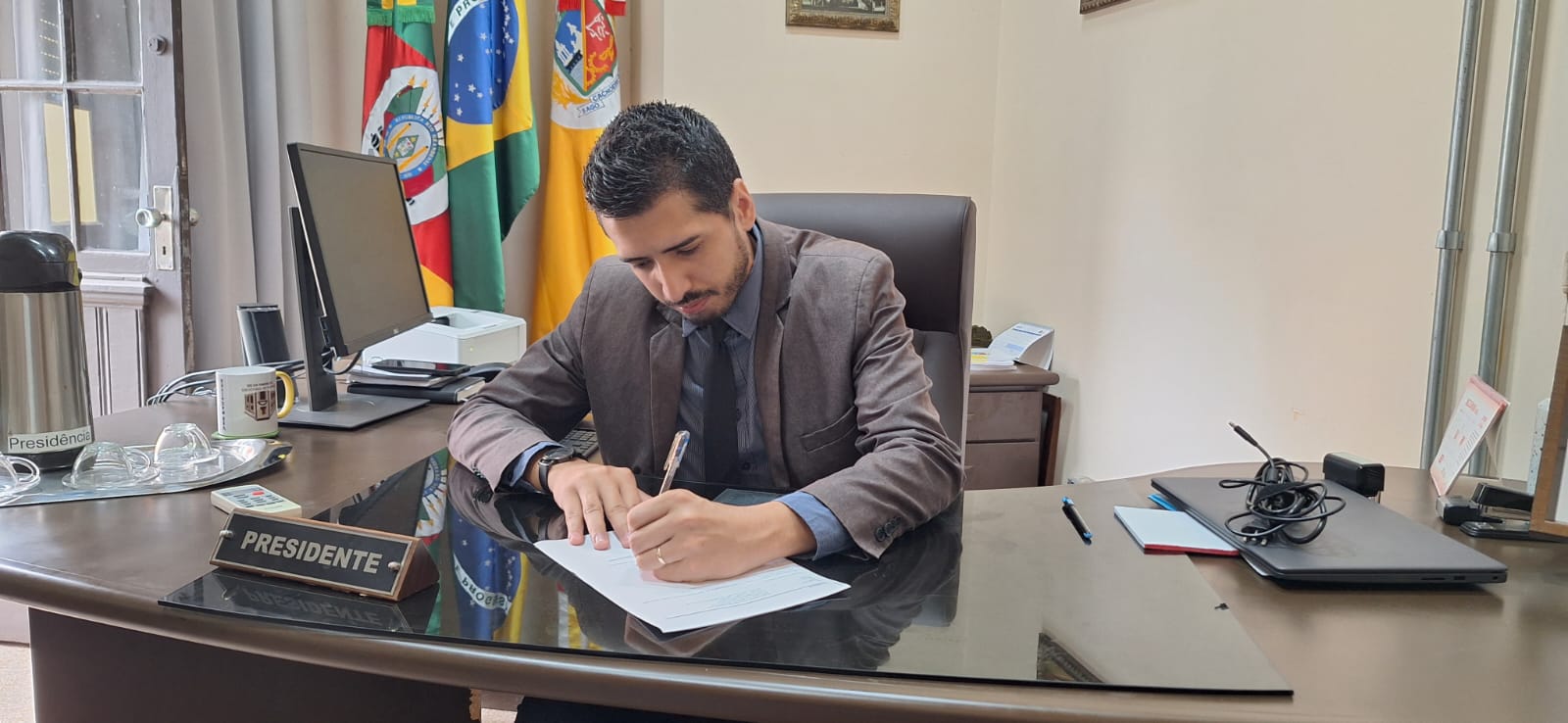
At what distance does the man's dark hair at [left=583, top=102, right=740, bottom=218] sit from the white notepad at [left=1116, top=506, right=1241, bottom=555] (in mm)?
619

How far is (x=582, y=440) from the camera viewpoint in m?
1.49

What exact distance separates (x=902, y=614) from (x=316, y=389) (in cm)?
112

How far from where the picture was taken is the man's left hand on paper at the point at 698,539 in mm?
865

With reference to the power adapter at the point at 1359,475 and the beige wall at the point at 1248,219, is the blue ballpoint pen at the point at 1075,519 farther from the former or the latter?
the beige wall at the point at 1248,219

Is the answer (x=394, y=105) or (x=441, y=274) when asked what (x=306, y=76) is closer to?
(x=394, y=105)

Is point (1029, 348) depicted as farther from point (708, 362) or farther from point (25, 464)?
point (25, 464)

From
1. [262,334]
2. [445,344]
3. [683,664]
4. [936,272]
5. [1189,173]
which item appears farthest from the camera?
[1189,173]

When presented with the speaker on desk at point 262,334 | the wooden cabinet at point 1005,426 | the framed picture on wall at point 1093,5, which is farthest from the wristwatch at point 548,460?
the framed picture on wall at point 1093,5

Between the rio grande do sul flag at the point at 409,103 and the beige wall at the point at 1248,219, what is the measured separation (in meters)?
1.71

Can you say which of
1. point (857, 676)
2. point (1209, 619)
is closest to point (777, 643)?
point (857, 676)

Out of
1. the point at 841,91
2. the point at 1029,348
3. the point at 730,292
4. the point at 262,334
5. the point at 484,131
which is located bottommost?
the point at 1029,348

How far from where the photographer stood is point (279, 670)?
1092mm

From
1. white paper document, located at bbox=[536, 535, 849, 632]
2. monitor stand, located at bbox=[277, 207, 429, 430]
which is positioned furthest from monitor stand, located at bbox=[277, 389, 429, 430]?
white paper document, located at bbox=[536, 535, 849, 632]

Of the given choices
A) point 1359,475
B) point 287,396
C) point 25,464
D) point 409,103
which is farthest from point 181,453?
point 409,103
